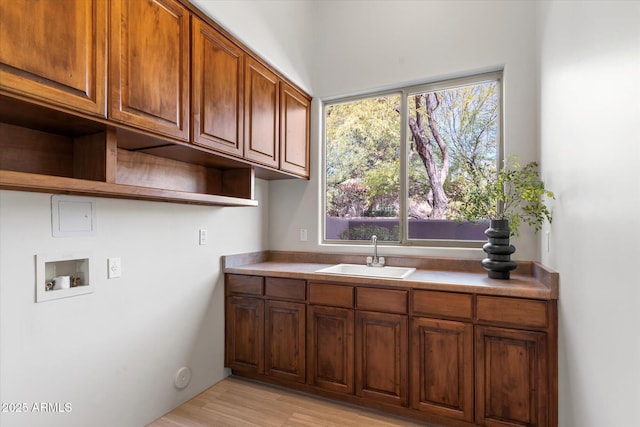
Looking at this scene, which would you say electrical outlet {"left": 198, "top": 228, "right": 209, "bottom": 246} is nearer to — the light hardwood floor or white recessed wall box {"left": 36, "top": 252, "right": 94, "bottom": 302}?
white recessed wall box {"left": 36, "top": 252, "right": 94, "bottom": 302}

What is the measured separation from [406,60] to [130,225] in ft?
7.82

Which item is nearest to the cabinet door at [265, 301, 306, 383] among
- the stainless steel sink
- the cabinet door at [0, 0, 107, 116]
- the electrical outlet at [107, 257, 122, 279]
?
the stainless steel sink

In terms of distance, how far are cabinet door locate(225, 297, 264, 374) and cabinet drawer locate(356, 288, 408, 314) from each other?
0.78m

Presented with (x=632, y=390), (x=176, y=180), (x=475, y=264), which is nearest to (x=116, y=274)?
(x=176, y=180)

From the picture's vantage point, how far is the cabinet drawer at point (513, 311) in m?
1.74

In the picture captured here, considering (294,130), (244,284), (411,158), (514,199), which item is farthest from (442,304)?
(294,130)

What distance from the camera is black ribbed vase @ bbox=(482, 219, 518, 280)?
6.70ft

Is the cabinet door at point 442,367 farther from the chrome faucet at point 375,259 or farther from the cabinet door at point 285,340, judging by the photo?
the cabinet door at point 285,340

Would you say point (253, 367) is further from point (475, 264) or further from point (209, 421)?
point (475, 264)

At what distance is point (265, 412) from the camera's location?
2.12 metres

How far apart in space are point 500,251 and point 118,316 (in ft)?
7.48

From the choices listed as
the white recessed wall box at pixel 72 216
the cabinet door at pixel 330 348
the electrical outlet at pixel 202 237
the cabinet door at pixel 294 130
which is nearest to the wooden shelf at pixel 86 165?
the white recessed wall box at pixel 72 216

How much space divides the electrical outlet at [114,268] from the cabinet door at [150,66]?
75 cm

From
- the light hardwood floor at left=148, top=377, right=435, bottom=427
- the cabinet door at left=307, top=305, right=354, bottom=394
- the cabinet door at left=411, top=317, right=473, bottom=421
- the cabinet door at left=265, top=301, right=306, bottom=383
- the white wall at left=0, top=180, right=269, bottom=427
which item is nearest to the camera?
the white wall at left=0, top=180, right=269, bottom=427
